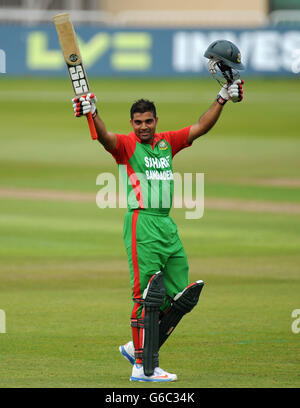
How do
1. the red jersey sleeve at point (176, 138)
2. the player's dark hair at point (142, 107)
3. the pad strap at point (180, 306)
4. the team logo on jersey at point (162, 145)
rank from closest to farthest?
1. the pad strap at point (180, 306)
2. the player's dark hair at point (142, 107)
3. the team logo on jersey at point (162, 145)
4. the red jersey sleeve at point (176, 138)

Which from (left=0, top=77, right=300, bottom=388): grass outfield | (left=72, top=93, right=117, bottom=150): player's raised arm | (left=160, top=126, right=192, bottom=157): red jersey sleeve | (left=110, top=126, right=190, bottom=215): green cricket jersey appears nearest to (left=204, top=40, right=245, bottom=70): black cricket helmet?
(left=160, top=126, right=192, bottom=157): red jersey sleeve

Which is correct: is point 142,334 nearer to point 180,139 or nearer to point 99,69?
point 180,139

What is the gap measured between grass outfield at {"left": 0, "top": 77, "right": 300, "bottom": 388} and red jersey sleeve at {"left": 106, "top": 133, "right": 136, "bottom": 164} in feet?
5.75

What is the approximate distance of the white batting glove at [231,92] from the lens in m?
8.27

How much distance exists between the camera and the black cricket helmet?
27.4 ft

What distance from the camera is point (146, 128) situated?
7984 millimetres

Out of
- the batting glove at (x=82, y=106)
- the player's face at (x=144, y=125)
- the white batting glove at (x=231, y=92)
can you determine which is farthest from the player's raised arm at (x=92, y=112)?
the white batting glove at (x=231, y=92)

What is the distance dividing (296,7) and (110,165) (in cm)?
2537

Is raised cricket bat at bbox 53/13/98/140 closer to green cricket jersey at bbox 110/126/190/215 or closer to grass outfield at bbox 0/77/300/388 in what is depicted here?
green cricket jersey at bbox 110/126/190/215

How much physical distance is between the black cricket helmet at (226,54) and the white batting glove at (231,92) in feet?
0.50

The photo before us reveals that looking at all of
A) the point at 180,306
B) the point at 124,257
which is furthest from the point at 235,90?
the point at 124,257

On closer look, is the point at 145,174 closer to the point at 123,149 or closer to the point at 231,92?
the point at 123,149

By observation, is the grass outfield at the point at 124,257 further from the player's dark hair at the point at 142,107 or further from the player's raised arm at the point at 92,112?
the player's dark hair at the point at 142,107
